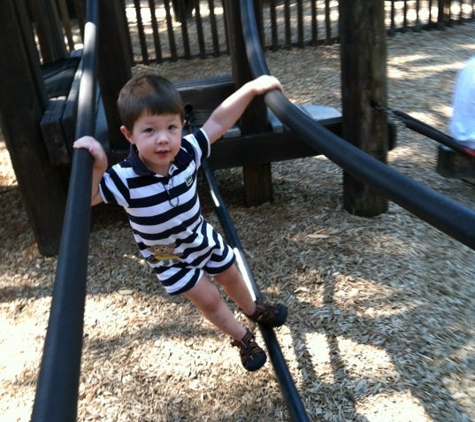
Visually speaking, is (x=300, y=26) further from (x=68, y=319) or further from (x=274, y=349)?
(x=68, y=319)

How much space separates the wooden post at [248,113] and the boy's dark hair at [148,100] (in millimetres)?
1735

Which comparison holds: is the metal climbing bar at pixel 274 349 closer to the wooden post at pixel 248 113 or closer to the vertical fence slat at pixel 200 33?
the wooden post at pixel 248 113

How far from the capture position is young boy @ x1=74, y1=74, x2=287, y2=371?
189cm

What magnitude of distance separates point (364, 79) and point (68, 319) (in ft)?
9.00

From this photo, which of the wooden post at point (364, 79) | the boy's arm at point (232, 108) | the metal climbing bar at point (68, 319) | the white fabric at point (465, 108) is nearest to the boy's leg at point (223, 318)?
the boy's arm at point (232, 108)

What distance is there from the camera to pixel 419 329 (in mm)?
2664

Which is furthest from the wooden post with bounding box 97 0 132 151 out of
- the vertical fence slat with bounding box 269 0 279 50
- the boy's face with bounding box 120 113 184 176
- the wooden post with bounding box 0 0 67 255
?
the vertical fence slat with bounding box 269 0 279 50

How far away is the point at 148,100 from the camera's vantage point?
6.11 ft

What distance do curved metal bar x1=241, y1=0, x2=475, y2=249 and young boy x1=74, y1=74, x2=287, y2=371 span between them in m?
0.34

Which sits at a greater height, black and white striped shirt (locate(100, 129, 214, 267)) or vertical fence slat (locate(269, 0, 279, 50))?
black and white striped shirt (locate(100, 129, 214, 267))

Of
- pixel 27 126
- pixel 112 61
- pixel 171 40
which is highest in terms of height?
pixel 112 61

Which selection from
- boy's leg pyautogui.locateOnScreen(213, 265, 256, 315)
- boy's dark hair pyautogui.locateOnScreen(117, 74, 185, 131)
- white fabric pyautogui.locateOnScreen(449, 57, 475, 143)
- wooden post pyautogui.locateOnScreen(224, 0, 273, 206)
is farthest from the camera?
white fabric pyautogui.locateOnScreen(449, 57, 475, 143)

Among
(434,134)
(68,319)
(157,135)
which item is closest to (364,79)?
(434,134)

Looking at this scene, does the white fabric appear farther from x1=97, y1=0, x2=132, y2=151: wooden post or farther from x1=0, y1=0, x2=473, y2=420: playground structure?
x1=0, y1=0, x2=473, y2=420: playground structure
